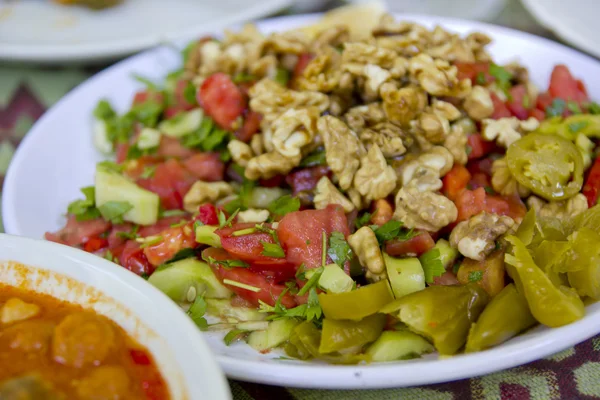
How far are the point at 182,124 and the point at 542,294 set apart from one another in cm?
185

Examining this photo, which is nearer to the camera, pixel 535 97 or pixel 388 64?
pixel 388 64

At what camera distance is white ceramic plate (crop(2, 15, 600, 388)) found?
5.11 feet

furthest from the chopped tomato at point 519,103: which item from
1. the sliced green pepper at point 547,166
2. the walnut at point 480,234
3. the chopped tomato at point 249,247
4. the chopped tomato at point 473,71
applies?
the chopped tomato at point 249,247

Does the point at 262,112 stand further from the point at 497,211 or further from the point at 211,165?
the point at 497,211

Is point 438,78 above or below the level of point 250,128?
above

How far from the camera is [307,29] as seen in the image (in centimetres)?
321

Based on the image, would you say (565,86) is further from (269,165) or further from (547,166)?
(269,165)

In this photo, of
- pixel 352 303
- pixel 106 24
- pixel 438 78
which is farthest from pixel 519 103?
pixel 106 24

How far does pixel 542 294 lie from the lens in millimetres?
1661

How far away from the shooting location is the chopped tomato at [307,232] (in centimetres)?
192

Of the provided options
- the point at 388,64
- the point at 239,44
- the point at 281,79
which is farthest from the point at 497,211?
the point at 239,44

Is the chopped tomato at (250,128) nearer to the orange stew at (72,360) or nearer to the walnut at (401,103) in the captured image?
the walnut at (401,103)

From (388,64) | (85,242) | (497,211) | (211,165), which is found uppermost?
(388,64)

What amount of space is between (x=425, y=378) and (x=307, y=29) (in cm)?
223
